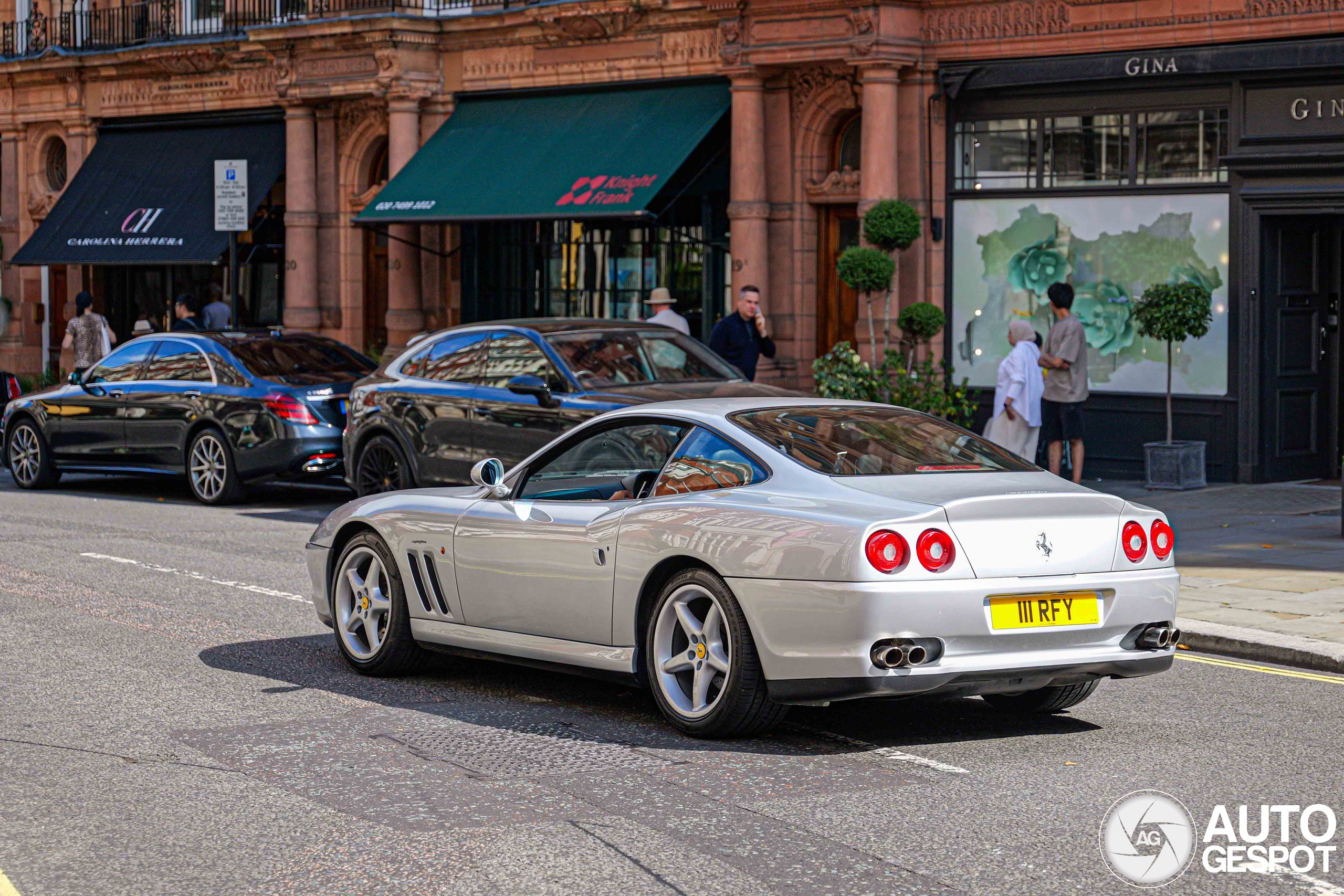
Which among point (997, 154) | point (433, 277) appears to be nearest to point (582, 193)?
point (433, 277)

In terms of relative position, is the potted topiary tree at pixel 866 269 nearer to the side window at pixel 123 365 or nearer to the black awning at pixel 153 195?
the side window at pixel 123 365

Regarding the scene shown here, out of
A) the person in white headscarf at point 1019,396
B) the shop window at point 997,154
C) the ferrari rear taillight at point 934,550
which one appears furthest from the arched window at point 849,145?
the ferrari rear taillight at point 934,550

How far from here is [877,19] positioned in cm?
2020

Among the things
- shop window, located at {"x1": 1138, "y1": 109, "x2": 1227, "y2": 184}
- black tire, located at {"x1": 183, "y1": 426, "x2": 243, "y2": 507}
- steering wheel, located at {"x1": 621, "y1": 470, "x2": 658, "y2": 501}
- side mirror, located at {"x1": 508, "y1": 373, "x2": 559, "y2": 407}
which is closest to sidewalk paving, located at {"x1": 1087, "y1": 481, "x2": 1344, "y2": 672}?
shop window, located at {"x1": 1138, "y1": 109, "x2": 1227, "y2": 184}

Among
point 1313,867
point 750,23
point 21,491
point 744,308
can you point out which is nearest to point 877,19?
point 750,23

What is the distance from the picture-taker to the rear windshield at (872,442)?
25.2 feet

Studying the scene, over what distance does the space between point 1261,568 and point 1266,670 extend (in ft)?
10.7

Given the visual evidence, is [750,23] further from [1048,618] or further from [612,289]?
[1048,618]

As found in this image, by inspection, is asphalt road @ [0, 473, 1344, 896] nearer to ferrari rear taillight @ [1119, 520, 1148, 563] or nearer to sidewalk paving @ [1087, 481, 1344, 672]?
sidewalk paving @ [1087, 481, 1344, 672]

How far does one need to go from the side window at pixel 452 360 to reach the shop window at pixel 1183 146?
7491mm

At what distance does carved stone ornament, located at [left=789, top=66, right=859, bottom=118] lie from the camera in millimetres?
21531

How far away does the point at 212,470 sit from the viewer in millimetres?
17891

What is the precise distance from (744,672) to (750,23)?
50.8ft

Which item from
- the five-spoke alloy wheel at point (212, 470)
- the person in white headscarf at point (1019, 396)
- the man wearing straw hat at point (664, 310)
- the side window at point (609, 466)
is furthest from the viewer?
the man wearing straw hat at point (664, 310)
